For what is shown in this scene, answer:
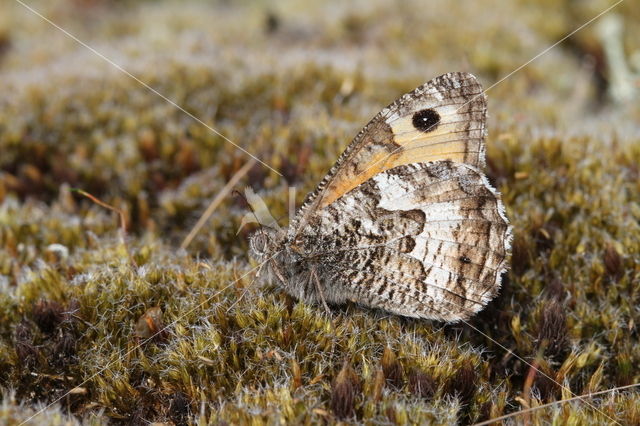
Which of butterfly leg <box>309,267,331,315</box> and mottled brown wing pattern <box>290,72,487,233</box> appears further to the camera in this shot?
mottled brown wing pattern <box>290,72,487,233</box>

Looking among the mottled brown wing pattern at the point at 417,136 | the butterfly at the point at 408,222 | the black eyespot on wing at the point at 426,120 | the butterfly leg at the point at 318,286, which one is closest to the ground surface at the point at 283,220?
the butterfly leg at the point at 318,286

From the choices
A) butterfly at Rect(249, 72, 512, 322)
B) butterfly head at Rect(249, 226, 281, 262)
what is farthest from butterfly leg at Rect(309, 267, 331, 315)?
butterfly head at Rect(249, 226, 281, 262)

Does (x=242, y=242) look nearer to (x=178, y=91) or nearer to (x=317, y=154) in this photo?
(x=317, y=154)

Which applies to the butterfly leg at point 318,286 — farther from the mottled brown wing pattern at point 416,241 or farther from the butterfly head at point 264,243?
the butterfly head at point 264,243

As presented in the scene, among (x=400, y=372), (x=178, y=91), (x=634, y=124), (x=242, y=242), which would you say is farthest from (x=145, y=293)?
(x=634, y=124)

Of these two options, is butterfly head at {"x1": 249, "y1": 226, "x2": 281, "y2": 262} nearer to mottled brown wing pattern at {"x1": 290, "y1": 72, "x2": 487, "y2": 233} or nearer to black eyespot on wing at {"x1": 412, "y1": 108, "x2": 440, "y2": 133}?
mottled brown wing pattern at {"x1": 290, "y1": 72, "x2": 487, "y2": 233}

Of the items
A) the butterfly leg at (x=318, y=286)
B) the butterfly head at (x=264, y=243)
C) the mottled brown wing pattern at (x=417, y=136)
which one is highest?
the mottled brown wing pattern at (x=417, y=136)

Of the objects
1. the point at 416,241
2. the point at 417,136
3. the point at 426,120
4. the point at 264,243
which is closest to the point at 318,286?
the point at 264,243
